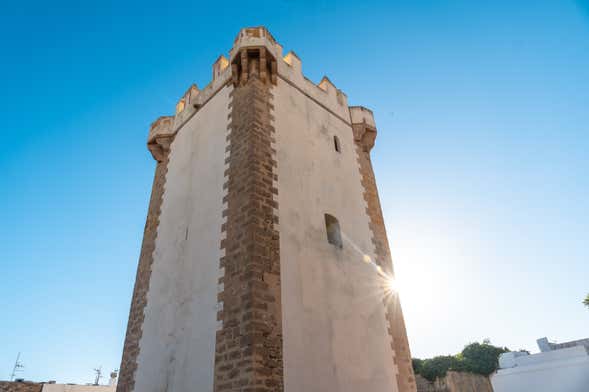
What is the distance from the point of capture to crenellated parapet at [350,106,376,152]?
13297 mm

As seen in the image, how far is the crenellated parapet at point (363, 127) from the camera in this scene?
1330 cm

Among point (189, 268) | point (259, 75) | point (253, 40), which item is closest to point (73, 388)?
point (189, 268)

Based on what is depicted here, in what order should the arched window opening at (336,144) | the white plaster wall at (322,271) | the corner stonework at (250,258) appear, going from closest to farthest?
the corner stonework at (250,258) → the white plaster wall at (322,271) → the arched window opening at (336,144)

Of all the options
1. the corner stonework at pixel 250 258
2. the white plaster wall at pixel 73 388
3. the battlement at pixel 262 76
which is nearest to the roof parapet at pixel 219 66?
the battlement at pixel 262 76

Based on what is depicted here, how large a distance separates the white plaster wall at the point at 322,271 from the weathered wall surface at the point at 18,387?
65.6 ft

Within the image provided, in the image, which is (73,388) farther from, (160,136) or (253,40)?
(253,40)

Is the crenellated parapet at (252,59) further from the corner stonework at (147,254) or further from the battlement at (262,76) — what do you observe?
the corner stonework at (147,254)

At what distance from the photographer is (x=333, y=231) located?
385 inches

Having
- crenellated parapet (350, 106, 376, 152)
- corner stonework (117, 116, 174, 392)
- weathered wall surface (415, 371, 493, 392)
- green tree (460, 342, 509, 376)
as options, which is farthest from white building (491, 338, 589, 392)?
corner stonework (117, 116, 174, 392)

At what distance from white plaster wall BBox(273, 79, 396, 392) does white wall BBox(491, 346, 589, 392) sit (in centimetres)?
2353

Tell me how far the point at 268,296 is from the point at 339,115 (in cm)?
794

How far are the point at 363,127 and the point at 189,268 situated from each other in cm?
790

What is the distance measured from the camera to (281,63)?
1155 cm

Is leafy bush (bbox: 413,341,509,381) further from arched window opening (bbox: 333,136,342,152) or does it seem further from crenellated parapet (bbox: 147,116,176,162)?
crenellated parapet (bbox: 147,116,176,162)
